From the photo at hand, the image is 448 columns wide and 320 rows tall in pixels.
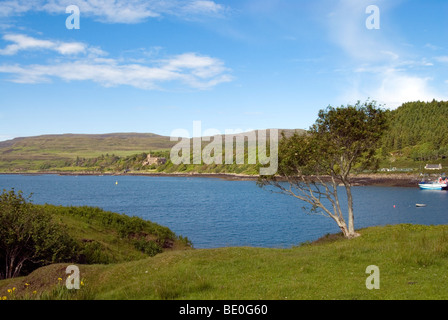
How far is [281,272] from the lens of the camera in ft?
55.0

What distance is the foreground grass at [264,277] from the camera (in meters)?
13.3

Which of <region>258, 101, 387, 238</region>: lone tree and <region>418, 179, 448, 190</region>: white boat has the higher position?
<region>258, 101, 387, 238</region>: lone tree

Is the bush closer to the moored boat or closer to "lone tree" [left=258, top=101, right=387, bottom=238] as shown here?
"lone tree" [left=258, top=101, right=387, bottom=238]

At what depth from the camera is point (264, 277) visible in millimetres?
15977

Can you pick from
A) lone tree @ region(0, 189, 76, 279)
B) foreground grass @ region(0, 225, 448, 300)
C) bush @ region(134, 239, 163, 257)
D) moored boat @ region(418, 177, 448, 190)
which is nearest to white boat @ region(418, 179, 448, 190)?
moored boat @ region(418, 177, 448, 190)

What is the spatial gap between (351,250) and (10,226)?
2275cm

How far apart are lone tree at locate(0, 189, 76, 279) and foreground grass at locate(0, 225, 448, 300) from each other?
5285 mm

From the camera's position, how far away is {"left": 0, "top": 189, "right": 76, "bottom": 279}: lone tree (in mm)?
24984

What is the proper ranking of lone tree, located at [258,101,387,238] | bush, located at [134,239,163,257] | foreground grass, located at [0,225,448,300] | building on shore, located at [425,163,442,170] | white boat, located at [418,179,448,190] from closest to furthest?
foreground grass, located at [0,225,448,300], lone tree, located at [258,101,387,238], bush, located at [134,239,163,257], white boat, located at [418,179,448,190], building on shore, located at [425,163,442,170]

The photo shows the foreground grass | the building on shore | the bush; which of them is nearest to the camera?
the foreground grass

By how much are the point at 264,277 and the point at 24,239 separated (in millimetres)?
18572
